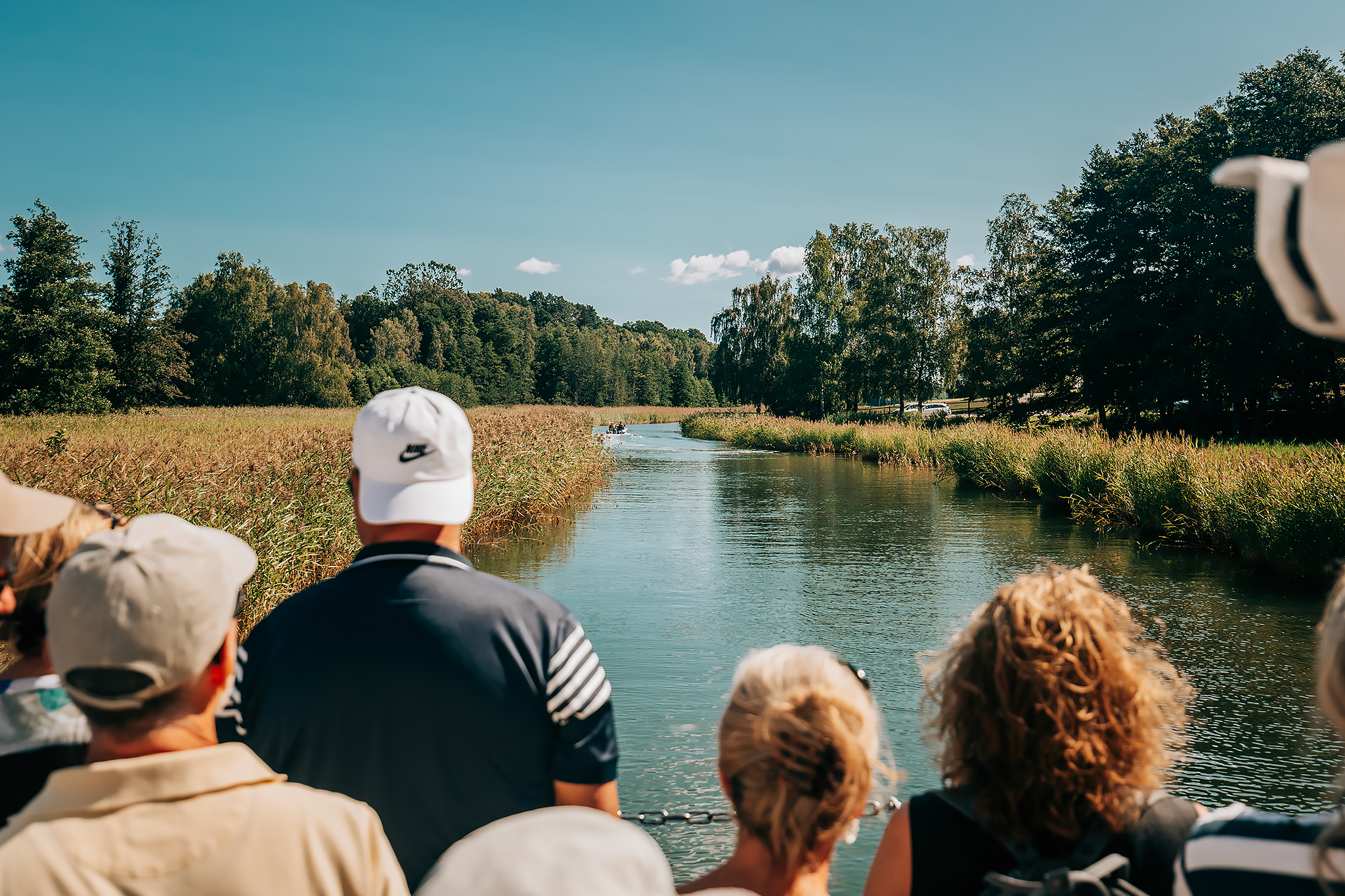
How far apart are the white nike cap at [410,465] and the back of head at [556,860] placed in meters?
1.31

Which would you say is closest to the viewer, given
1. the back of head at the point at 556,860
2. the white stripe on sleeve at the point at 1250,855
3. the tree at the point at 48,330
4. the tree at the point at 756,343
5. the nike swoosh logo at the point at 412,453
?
the back of head at the point at 556,860

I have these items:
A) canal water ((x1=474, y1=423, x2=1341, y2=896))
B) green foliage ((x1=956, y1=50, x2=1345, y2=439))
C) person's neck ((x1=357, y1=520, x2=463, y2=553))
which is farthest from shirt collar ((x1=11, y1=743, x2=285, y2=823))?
green foliage ((x1=956, y1=50, x2=1345, y2=439))

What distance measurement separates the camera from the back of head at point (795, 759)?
4.64 feet

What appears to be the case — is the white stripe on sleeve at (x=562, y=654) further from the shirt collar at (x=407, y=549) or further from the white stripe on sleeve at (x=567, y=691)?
the shirt collar at (x=407, y=549)

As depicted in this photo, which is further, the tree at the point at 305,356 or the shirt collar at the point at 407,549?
the tree at the point at 305,356

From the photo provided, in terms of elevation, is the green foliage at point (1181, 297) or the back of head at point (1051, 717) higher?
the green foliage at point (1181, 297)

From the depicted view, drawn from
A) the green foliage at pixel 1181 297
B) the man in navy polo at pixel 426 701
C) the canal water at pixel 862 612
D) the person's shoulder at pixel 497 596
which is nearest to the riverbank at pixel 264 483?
the canal water at pixel 862 612

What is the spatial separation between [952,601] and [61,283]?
38.7 m

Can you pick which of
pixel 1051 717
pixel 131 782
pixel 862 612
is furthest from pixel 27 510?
pixel 862 612

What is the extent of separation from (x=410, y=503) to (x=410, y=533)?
0.22 ft

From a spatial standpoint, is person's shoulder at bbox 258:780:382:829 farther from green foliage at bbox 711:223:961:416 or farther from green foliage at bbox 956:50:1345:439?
green foliage at bbox 711:223:961:416

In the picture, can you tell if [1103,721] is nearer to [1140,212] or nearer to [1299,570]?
[1299,570]

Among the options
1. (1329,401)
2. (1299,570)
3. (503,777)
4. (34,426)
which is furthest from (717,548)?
(1329,401)

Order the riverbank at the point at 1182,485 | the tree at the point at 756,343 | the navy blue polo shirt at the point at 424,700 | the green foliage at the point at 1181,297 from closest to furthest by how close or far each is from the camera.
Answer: the navy blue polo shirt at the point at 424,700, the riverbank at the point at 1182,485, the green foliage at the point at 1181,297, the tree at the point at 756,343
